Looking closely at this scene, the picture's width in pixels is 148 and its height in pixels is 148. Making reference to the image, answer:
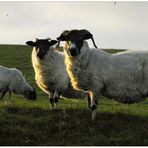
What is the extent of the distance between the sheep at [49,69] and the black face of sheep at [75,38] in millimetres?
3038

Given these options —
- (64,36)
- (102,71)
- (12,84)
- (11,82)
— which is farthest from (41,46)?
(12,84)

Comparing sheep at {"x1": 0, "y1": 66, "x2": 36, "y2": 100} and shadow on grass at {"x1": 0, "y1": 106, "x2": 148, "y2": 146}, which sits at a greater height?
shadow on grass at {"x1": 0, "y1": 106, "x2": 148, "y2": 146}

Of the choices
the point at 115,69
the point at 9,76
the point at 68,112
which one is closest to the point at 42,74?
the point at 68,112

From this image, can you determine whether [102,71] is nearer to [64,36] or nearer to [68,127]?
[64,36]

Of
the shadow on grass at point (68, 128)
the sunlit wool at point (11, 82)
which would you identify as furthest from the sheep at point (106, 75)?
the sunlit wool at point (11, 82)

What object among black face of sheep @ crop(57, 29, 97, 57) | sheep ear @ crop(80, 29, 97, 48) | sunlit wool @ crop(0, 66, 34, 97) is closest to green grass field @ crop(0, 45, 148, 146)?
black face of sheep @ crop(57, 29, 97, 57)

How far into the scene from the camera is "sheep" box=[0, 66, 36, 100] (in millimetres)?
30219

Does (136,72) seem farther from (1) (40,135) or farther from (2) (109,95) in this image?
(1) (40,135)

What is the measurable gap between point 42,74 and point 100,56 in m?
3.48

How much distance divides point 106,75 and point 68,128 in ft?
8.20

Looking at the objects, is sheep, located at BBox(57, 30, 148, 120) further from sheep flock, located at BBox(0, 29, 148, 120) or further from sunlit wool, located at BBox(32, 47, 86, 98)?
sunlit wool, located at BBox(32, 47, 86, 98)

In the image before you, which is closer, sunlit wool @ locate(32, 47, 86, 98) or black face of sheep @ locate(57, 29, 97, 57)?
black face of sheep @ locate(57, 29, 97, 57)

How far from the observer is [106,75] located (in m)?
17.0

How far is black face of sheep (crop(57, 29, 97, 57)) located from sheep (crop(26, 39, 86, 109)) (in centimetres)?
304
